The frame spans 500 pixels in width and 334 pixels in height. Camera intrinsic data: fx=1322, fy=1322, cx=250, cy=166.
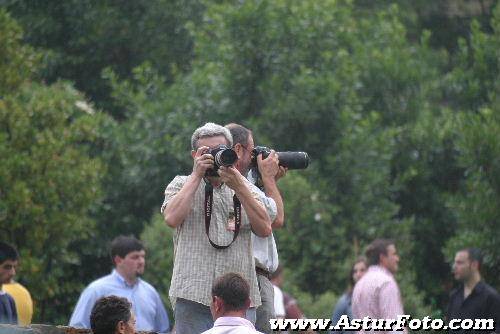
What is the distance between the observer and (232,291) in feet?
22.7

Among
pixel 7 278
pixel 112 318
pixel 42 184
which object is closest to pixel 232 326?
pixel 112 318

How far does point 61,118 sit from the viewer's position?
13.9 m

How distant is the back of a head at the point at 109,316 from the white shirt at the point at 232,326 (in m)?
0.47

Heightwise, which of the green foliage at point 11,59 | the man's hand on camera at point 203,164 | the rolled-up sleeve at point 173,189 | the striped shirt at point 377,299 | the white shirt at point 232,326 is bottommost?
the white shirt at point 232,326

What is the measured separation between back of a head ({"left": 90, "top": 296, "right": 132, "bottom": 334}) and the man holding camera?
1.43ft

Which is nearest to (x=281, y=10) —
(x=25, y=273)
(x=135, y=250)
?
(x=25, y=273)

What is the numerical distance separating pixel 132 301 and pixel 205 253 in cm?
328

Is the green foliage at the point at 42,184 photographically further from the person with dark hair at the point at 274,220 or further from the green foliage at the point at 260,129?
the person with dark hair at the point at 274,220

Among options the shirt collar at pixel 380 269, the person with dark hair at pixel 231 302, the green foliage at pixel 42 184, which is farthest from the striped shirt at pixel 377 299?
the green foliage at pixel 42 184

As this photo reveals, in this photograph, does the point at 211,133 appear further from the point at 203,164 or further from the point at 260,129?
the point at 260,129

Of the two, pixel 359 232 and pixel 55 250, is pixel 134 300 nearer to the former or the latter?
pixel 55 250

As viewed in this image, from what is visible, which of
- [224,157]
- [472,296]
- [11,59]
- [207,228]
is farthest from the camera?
[11,59]

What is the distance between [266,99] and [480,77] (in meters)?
3.50

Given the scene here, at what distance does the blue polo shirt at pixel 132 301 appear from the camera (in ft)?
34.3
